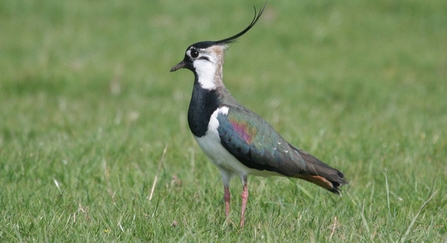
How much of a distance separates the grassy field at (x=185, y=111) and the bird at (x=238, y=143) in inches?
9.0

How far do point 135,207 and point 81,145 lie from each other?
1.81 metres

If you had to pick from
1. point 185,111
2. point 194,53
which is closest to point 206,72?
point 194,53

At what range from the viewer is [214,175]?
566 cm

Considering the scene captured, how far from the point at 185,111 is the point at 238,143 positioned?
3.76 metres

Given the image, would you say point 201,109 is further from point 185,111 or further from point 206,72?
point 185,111

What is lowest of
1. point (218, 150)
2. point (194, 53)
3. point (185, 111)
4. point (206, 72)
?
point (185, 111)

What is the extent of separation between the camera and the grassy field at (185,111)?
14.5 ft

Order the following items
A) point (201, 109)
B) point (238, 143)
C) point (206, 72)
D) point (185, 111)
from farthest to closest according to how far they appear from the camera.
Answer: point (185, 111) → point (206, 72) → point (201, 109) → point (238, 143)

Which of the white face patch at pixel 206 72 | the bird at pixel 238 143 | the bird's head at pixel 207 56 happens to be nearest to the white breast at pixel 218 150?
the bird at pixel 238 143

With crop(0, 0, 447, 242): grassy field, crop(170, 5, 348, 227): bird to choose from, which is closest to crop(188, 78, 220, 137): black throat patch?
crop(170, 5, 348, 227): bird

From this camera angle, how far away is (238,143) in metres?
4.56

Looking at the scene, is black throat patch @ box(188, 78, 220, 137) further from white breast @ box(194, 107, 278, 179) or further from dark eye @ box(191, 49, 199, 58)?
dark eye @ box(191, 49, 199, 58)

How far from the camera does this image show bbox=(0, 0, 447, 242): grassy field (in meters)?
4.41

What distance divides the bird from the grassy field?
229 millimetres
